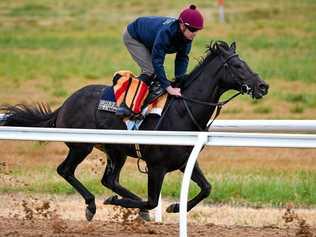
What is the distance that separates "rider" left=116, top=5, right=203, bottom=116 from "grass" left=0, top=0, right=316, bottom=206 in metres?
2.32

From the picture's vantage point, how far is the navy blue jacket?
31.6ft

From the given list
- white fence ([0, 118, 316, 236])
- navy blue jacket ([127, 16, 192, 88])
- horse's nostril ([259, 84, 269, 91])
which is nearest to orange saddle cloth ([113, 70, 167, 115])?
navy blue jacket ([127, 16, 192, 88])

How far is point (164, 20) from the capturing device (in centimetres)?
994

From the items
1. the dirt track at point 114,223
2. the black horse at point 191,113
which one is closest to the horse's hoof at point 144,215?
the black horse at point 191,113

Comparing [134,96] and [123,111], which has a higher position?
[134,96]

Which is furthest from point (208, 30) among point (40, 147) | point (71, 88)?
point (40, 147)

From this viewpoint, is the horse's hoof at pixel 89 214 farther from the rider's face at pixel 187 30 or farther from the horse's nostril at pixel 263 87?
the horse's nostril at pixel 263 87

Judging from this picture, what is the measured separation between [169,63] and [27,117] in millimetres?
18002

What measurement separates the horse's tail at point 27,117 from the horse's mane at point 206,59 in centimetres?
166

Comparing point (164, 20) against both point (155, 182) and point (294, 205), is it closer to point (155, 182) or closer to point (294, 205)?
point (155, 182)

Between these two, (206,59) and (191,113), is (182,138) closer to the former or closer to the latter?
(191,113)

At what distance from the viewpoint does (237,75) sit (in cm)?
950

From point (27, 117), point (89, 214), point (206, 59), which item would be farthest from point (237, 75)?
point (27, 117)

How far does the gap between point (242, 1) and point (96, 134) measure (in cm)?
4052
